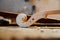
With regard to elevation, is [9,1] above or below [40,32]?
above

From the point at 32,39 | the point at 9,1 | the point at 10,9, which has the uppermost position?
the point at 9,1

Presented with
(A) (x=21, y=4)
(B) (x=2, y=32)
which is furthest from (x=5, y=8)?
(B) (x=2, y=32)

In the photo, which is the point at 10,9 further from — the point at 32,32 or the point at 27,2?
the point at 32,32

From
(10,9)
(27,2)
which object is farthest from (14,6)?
(27,2)

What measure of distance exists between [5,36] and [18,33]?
0.06 meters

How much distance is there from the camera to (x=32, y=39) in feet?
1.88

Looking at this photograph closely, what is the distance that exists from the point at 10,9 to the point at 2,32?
930 mm

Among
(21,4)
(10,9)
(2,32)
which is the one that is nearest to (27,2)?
(21,4)

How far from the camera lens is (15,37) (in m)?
0.58

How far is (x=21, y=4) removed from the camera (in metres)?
1.53

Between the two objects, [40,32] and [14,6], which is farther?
[14,6]

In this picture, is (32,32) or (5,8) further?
(5,8)

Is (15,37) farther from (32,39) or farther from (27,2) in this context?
(27,2)

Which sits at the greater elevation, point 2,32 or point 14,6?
point 14,6
